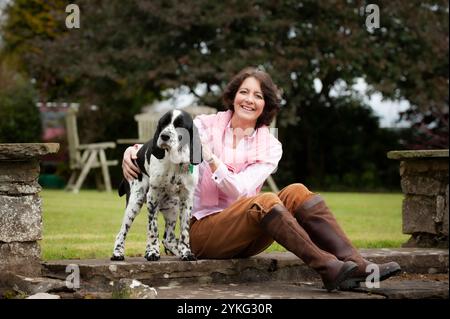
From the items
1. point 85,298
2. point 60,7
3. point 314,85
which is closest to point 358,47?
point 314,85

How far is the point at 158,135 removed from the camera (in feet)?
13.1

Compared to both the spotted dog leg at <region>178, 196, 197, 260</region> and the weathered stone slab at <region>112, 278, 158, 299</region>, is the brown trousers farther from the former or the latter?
the weathered stone slab at <region>112, 278, 158, 299</region>

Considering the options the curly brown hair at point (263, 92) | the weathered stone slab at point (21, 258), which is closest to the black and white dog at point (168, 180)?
the weathered stone slab at point (21, 258)

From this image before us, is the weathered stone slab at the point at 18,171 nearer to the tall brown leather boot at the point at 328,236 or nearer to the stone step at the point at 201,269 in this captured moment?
the stone step at the point at 201,269

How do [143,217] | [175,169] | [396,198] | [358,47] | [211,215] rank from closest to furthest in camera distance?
[175,169]
[211,215]
[143,217]
[396,198]
[358,47]

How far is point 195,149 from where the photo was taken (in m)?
4.08

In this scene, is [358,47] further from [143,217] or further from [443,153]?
[443,153]

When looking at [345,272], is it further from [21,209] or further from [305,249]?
[21,209]

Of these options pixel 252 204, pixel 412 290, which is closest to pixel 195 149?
pixel 252 204

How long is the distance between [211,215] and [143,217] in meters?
3.38

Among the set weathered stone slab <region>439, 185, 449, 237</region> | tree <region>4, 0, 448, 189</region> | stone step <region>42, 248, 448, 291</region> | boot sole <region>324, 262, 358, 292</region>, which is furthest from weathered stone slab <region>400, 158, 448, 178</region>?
tree <region>4, 0, 448, 189</region>

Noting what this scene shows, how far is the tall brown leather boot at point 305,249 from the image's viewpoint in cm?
399

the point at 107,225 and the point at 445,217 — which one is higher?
the point at 445,217

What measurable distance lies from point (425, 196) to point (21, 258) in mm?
2776
